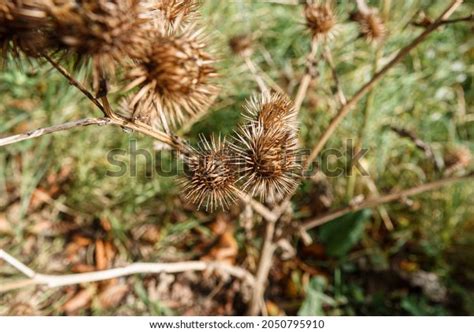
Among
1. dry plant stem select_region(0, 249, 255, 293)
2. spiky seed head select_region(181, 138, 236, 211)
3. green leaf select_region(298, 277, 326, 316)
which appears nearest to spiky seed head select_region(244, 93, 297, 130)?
spiky seed head select_region(181, 138, 236, 211)

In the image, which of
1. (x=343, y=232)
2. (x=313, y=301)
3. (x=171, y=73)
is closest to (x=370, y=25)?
(x=343, y=232)

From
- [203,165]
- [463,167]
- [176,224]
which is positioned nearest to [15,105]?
[176,224]

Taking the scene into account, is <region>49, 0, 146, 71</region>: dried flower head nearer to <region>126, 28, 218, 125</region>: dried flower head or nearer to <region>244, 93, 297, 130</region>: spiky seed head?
<region>126, 28, 218, 125</region>: dried flower head

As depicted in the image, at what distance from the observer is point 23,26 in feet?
3.26

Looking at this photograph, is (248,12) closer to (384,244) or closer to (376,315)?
(384,244)

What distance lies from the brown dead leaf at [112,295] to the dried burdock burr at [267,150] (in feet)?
4.36

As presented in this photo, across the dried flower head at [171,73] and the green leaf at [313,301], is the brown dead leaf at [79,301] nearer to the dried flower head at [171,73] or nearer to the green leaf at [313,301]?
the green leaf at [313,301]

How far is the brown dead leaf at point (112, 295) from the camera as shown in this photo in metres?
2.42

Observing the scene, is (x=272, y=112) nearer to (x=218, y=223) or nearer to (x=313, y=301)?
(x=313, y=301)

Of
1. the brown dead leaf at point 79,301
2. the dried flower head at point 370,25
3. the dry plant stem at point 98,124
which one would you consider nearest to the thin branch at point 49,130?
the dry plant stem at point 98,124

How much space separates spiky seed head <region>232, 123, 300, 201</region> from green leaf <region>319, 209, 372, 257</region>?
1130mm

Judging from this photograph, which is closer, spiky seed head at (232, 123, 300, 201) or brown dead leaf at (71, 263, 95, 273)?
spiky seed head at (232, 123, 300, 201)

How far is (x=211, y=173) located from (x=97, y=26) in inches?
21.3

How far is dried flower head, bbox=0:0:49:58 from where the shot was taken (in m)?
0.96
